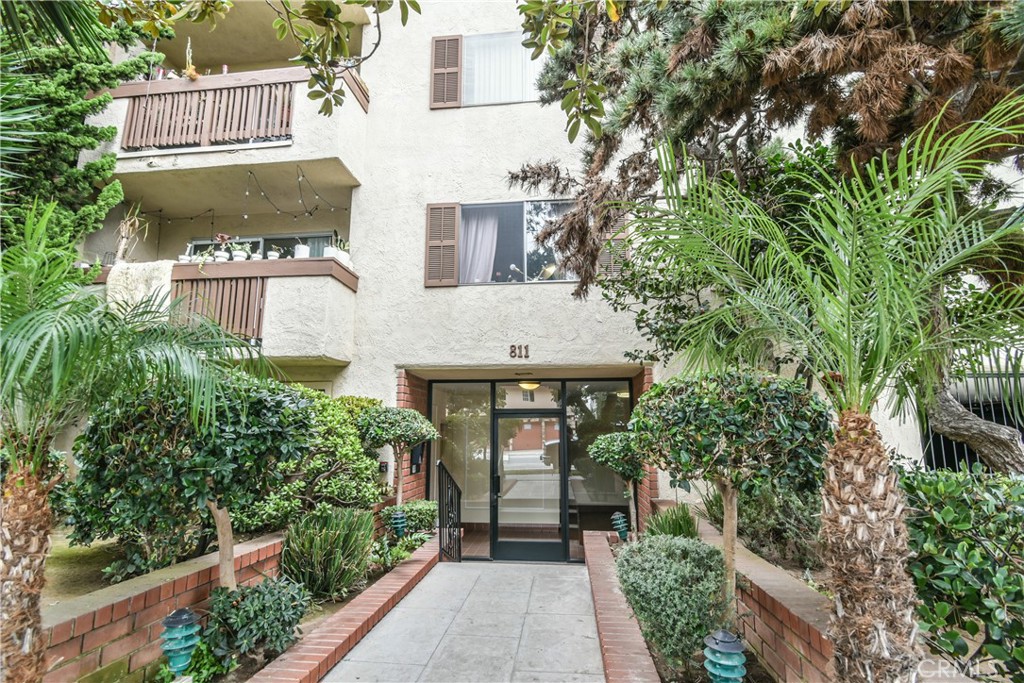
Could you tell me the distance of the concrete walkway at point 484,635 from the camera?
3773 millimetres

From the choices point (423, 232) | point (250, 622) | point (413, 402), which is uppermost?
point (423, 232)

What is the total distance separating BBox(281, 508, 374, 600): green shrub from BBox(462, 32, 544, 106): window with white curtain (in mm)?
7185

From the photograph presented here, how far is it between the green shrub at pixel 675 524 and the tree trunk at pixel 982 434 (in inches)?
97.8

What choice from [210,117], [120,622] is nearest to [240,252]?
[210,117]

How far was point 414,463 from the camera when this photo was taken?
27.6 ft

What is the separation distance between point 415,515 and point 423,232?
14.8 feet

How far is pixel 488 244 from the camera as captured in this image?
27.6 feet

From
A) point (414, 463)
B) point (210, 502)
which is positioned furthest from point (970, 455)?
point (210, 502)

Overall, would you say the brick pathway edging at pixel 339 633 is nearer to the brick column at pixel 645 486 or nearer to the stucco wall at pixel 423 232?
the stucco wall at pixel 423 232

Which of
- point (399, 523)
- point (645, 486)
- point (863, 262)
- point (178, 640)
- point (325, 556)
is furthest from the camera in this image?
point (645, 486)

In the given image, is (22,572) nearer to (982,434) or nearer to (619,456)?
(619,456)

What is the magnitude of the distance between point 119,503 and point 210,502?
1.77 feet

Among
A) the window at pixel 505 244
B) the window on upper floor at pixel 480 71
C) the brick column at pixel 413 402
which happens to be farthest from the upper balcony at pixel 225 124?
the brick column at pixel 413 402

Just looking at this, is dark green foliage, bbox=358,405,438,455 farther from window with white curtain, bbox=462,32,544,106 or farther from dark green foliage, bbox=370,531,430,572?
window with white curtain, bbox=462,32,544,106
